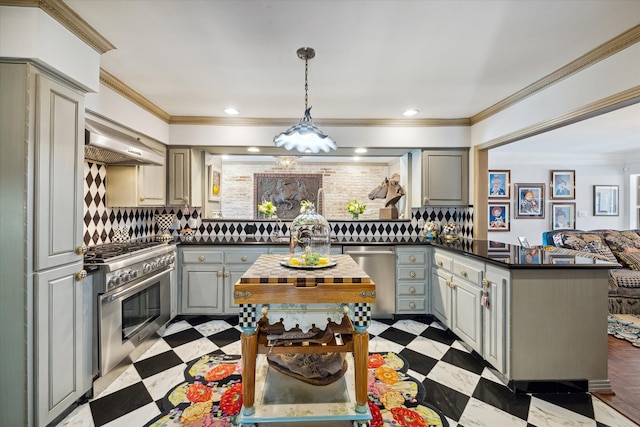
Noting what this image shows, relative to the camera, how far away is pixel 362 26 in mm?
1838

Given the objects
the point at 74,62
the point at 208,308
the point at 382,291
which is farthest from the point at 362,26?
the point at 208,308

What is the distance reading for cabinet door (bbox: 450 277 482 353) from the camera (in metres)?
2.47

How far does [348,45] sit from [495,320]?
2.24 m

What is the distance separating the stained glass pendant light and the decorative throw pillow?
4410mm

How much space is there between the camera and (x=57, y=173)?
1734mm

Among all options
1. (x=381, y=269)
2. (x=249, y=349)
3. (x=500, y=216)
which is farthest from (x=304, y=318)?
(x=500, y=216)

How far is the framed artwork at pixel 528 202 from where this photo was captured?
5902 millimetres

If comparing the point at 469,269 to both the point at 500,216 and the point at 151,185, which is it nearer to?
the point at 151,185

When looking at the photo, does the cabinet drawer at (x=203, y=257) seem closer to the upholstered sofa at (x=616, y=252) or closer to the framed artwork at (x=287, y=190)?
the framed artwork at (x=287, y=190)

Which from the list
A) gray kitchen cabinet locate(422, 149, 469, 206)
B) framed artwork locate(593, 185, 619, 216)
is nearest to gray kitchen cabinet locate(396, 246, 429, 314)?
gray kitchen cabinet locate(422, 149, 469, 206)

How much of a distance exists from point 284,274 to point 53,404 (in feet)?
4.89

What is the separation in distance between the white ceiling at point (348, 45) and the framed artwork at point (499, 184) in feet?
11.0

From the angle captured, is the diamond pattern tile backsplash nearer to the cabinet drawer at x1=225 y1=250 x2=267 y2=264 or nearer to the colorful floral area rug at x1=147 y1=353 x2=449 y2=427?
the cabinet drawer at x1=225 y1=250 x2=267 y2=264

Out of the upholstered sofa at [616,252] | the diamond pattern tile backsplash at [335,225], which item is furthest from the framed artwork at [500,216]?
the diamond pattern tile backsplash at [335,225]
